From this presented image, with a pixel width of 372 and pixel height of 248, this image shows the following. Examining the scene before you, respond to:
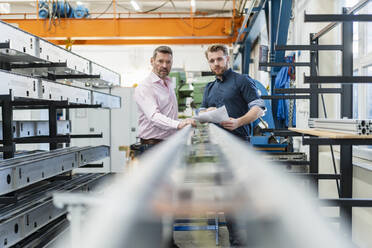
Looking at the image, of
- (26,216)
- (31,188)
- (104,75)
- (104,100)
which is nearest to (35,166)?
(26,216)

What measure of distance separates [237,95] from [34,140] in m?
1.68

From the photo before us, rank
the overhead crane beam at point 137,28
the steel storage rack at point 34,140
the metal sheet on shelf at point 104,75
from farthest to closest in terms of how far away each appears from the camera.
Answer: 1. the overhead crane beam at point 137,28
2. the metal sheet on shelf at point 104,75
3. the steel storage rack at point 34,140

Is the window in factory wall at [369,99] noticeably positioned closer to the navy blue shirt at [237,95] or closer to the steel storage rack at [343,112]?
the steel storage rack at [343,112]

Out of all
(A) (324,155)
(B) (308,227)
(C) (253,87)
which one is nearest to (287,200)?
(B) (308,227)

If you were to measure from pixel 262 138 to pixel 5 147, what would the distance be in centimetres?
273

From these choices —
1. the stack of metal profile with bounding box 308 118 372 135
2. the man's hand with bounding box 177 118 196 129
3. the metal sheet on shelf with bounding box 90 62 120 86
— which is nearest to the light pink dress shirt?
the man's hand with bounding box 177 118 196 129

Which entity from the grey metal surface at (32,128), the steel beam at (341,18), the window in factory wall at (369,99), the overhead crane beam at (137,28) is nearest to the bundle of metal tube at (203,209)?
the steel beam at (341,18)

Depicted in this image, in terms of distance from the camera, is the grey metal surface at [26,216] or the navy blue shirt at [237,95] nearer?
the grey metal surface at [26,216]

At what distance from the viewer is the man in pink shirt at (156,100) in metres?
2.35

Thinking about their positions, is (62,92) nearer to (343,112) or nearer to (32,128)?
(32,128)

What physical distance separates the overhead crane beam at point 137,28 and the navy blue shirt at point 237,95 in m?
3.41

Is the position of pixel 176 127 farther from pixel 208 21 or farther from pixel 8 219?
pixel 208 21

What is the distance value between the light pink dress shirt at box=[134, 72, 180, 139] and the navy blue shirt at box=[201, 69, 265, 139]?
36 centimetres

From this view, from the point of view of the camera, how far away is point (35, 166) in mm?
2152
